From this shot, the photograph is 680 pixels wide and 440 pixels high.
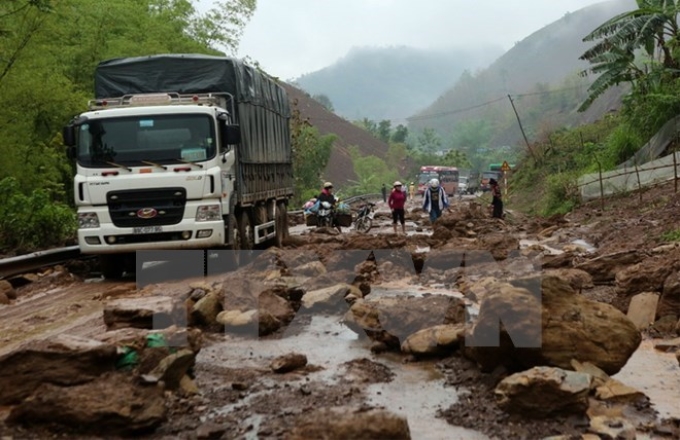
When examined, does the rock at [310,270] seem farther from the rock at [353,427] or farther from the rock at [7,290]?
the rock at [353,427]

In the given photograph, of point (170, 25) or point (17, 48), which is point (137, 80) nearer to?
point (17, 48)

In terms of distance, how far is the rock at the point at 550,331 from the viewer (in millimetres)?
5922

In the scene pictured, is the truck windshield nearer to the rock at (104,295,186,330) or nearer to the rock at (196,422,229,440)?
the rock at (104,295,186,330)

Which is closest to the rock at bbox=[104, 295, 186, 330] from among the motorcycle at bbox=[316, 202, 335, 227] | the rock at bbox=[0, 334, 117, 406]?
the rock at bbox=[0, 334, 117, 406]

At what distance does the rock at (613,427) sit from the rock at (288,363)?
2.47 meters

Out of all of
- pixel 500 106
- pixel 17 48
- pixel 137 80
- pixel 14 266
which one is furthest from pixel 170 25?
pixel 500 106

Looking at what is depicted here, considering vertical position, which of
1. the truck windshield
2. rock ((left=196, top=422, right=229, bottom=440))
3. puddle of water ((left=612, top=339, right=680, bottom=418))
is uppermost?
the truck windshield

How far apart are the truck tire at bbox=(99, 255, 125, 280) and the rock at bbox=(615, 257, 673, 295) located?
7.80m

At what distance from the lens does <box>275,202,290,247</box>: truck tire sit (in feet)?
56.3

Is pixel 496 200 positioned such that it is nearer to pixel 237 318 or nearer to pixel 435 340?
pixel 237 318

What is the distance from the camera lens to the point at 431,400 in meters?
5.83

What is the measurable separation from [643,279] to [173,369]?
221 inches

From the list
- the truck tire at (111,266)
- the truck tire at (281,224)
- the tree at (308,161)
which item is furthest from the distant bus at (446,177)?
the truck tire at (111,266)

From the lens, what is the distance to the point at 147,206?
11.6 m
